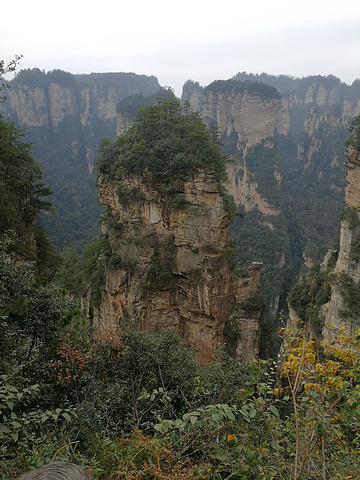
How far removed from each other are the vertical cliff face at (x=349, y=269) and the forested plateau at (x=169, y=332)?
0.21 feet

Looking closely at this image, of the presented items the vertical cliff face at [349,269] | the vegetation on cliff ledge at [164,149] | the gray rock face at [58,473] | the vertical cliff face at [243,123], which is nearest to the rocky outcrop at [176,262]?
the vegetation on cliff ledge at [164,149]

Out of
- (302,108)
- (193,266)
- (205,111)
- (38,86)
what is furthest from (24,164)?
(302,108)

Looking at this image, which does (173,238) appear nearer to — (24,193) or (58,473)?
(24,193)

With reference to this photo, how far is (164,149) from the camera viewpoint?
14766 mm

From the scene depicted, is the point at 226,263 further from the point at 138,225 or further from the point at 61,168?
the point at 61,168

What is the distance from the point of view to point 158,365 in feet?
20.2

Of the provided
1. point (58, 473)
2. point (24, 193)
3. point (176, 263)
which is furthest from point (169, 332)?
point (24, 193)

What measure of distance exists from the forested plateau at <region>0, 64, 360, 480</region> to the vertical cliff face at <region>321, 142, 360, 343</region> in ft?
0.21

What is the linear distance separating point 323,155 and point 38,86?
6910 centimetres

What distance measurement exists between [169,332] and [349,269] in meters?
11.5

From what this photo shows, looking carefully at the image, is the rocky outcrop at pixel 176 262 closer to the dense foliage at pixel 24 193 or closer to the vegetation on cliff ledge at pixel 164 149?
the vegetation on cliff ledge at pixel 164 149

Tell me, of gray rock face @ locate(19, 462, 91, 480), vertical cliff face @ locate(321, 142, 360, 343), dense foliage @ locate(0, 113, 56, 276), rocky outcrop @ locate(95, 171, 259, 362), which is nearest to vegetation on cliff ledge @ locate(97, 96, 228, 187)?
rocky outcrop @ locate(95, 171, 259, 362)

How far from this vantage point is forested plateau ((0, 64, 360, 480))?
2.95 metres

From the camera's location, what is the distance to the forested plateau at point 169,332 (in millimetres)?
2951
